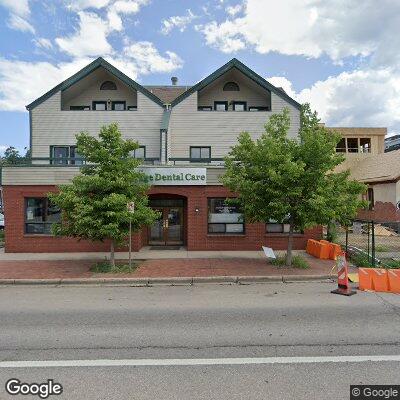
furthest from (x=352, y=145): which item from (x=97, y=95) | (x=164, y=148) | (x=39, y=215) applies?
(x=39, y=215)

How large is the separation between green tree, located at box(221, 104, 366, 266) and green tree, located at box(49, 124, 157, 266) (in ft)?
11.4

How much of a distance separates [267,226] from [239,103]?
8274 mm

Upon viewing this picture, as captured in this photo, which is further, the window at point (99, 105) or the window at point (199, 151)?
the window at point (99, 105)

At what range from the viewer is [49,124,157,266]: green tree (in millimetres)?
10883

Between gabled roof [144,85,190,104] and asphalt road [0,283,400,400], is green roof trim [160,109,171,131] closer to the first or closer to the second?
gabled roof [144,85,190,104]

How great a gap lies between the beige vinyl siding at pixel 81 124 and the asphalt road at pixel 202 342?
11.8 meters

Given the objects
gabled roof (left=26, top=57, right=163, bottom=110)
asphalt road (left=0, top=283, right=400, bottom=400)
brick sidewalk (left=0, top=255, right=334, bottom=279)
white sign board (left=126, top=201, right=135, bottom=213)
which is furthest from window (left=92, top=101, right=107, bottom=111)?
asphalt road (left=0, top=283, right=400, bottom=400)

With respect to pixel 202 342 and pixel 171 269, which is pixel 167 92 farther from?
pixel 202 342

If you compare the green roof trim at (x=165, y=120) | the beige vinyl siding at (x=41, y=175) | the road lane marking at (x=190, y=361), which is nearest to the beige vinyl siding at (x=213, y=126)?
the green roof trim at (x=165, y=120)

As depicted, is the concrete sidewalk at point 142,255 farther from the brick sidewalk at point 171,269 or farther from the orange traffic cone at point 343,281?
the orange traffic cone at point 343,281

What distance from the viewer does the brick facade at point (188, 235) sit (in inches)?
612

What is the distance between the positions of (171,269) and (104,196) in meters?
3.34

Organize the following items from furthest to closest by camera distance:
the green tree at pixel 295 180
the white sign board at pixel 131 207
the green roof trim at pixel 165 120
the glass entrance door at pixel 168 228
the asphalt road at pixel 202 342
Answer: the green roof trim at pixel 165 120 → the glass entrance door at pixel 168 228 → the white sign board at pixel 131 207 → the green tree at pixel 295 180 → the asphalt road at pixel 202 342

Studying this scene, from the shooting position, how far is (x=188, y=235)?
51.4 feet
